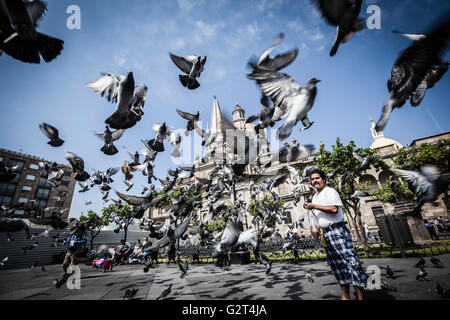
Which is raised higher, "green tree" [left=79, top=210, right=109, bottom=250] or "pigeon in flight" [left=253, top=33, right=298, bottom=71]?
"pigeon in flight" [left=253, top=33, right=298, bottom=71]

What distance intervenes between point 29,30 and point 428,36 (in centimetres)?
426

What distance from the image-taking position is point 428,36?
177 centimetres

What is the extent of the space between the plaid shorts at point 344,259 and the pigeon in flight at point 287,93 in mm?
1576

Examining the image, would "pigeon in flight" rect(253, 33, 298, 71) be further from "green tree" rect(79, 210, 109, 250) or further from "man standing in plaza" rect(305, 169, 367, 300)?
"green tree" rect(79, 210, 109, 250)

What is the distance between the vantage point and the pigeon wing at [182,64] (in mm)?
3858

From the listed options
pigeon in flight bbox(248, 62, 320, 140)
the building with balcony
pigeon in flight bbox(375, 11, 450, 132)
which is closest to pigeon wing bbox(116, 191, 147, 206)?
pigeon in flight bbox(248, 62, 320, 140)

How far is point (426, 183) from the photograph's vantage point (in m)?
3.07

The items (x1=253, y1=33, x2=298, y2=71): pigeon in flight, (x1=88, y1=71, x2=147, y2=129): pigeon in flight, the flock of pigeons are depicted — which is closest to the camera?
the flock of pigeons

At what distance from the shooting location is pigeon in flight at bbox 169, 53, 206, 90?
12.7ft

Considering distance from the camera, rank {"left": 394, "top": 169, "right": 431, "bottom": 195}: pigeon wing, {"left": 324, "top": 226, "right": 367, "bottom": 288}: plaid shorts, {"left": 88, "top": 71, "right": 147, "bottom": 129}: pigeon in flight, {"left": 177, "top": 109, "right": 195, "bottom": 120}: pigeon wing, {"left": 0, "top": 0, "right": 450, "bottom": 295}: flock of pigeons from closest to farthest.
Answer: {"left": 0, "top": 0, "right": 450, "bottom": 295}: flock of pigeons, {"left": 324, "top": 226, "right": 367, "bottom": 288}: plaid shorts, {"left": 88, "top": 71, "right": 147, "bottom": 129}: pigeon in flight, {"left": 394, "top": 169, "right": 431, "bottom": 195}: pigeon wing, {"left": 177, "top": 109, "right": 195, "bottom": 120}: pigeon wing

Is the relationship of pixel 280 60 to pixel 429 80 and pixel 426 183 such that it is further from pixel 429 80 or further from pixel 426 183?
pixel 426 183

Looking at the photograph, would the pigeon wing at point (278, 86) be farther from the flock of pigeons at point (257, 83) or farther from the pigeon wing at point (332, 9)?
the pigeon wing at point (332, 9)

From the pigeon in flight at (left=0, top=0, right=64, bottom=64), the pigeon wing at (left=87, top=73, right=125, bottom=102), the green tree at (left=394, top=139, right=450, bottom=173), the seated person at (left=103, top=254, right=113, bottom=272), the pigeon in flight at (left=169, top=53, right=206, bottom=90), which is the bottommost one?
the seated person at (left=103, top=254, right=113, bottom=272)
